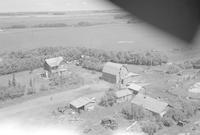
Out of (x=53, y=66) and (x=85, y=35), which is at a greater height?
(x=85, y=35)

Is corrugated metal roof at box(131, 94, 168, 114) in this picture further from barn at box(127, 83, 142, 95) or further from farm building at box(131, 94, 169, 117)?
barn at box(127, 83, 142, 95)

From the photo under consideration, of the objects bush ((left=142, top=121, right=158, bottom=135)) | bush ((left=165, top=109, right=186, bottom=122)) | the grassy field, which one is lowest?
bush ((left=142, top=121, right=158, bottom=135))

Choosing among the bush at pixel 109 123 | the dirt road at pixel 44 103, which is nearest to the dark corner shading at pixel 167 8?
the dirt road at pixel 44 103

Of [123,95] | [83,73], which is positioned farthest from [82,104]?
[83,73]

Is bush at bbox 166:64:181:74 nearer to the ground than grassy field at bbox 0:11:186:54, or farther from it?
nearer to the ground

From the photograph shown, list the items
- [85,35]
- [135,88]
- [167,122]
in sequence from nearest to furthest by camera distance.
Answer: [167,122] → [135,88] → [85,35]

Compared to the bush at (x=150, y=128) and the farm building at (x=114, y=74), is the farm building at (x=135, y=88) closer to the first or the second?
the farm building at (x=114, y=74)

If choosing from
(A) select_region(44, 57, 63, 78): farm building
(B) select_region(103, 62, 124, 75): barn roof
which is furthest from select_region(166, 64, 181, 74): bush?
(A) select_region(44, 57, 63, 78): farm building

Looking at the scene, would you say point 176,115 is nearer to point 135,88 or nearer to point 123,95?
point 123,95
